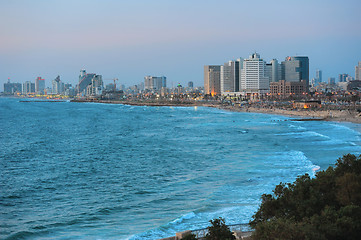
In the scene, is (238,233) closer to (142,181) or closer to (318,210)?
(318,210)

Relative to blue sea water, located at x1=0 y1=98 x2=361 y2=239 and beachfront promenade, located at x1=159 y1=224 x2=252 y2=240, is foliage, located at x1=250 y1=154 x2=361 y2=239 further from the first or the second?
blue sea water, located at x1=0 y1=98 x2=361 y2=239

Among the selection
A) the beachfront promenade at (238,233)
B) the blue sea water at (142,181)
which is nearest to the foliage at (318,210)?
the beachfront promenade at (238,233)

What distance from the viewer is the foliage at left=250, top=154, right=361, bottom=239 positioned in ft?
35.3

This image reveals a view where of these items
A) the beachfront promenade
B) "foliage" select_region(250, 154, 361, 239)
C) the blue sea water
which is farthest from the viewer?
the blue sea water

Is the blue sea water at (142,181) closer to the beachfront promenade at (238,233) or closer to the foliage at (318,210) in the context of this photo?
the beachfront promenade at (238,233)

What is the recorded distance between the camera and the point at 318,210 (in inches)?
563

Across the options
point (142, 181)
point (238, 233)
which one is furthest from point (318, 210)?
point (142, 181)

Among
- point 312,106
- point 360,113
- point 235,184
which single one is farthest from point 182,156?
point 312,106

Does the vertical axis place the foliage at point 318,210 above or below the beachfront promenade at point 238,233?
above

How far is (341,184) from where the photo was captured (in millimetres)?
14461

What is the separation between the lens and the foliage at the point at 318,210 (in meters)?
10.8

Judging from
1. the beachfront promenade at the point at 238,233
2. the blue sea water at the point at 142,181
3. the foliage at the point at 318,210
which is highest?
the foliage at the point at 318,210

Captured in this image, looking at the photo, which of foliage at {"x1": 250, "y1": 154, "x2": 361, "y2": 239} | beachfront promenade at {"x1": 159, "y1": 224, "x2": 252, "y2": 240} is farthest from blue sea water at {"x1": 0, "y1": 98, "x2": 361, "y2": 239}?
foliage at {"x1": 250, "y1": 154, "x2": 361, "y2": 239}

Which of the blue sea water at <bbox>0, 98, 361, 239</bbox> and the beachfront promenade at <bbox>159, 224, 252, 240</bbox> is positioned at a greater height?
the beachfront promenade at <bbox>159, 224, 252, 240</bbox>
